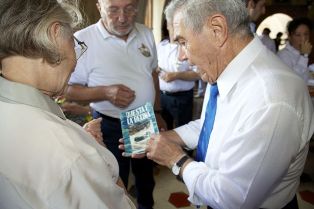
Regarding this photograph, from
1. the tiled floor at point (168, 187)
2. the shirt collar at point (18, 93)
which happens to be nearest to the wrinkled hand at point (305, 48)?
the tiled floor at point (168, 187)

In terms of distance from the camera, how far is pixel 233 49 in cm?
118

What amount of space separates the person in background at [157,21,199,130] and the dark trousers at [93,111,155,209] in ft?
4.00

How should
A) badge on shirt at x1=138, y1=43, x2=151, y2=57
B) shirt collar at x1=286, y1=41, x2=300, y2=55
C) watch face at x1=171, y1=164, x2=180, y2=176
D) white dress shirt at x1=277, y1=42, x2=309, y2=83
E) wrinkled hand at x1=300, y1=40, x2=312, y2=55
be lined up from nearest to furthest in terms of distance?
1. watch face at x1=171, y1=164, x2=180, y2=176
2. badge on shirt at x1=138, y1=43, x2=151, y2=57
3. white dress shirt at x1=277, y1=42, x2=309, y2=83
4. shirt collar at x1=286, y1=41, x2=300, y2=55
5. wrinkled hand at x1=300, y1=40, x2=312, y2=55

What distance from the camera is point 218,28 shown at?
1130 mm

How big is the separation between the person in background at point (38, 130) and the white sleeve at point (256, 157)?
442mm

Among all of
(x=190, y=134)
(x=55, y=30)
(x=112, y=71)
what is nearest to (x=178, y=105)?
(x=112, y=71)

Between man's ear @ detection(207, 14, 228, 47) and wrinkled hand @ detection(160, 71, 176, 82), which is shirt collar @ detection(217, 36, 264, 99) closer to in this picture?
man's ear @ detection(207, 14, 228, 47)

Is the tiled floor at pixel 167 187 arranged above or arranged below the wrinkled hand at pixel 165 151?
below

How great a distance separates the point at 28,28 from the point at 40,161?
12.6 inches

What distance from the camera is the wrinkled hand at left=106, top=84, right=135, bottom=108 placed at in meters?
1.97

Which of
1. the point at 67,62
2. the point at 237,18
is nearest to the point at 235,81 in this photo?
the point at 237,18

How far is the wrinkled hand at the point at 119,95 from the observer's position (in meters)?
1.97

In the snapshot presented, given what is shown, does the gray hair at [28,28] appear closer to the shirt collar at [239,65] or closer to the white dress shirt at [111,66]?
the shirt collar at [239,65]

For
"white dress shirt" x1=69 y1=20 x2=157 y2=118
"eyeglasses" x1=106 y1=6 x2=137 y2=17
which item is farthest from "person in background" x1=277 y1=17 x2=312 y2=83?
"eyeglasses" x1=106 y1=6 x2=137 y2=17
